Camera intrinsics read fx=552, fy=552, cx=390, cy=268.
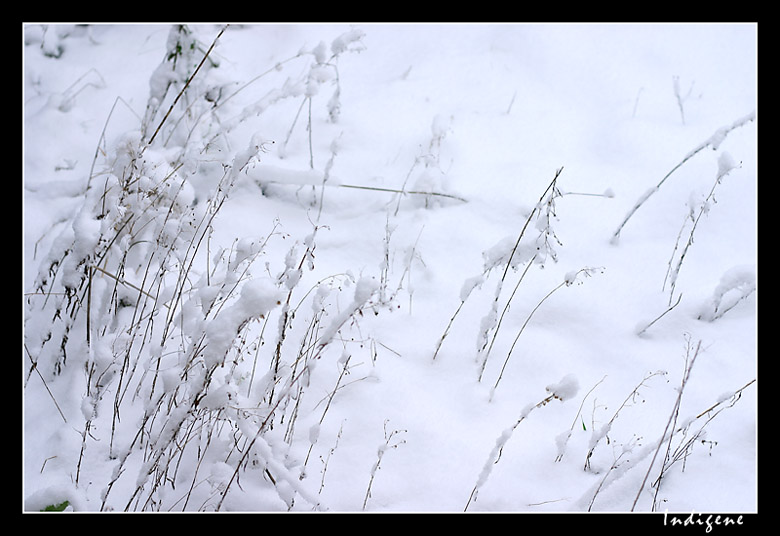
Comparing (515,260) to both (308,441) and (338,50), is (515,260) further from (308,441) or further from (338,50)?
(338,50)

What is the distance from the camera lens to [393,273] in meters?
2.00

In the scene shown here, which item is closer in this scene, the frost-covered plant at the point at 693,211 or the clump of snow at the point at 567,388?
the clump of snow at the point at 567,388

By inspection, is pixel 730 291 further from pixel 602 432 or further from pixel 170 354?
pixel 170 354

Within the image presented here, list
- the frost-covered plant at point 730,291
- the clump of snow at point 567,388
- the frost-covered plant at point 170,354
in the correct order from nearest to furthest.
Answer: the frost-covered plant at point 170,354 → the clump of snow at point 567,388 → the frost-covered plant at point 730,291

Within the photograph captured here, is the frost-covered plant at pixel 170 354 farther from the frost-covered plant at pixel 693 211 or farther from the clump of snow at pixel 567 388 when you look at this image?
the frost-covered plant at pixel 693 211

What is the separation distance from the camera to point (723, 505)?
1401 millimetres

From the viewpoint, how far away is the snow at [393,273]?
4.54ft

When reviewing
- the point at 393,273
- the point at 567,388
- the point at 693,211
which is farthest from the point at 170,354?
the point at 693,211

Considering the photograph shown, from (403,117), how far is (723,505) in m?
2.00

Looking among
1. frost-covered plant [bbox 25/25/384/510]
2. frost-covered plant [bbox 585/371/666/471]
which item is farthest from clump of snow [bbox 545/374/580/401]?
frost-covered plant [bbox 25/25/384/510]

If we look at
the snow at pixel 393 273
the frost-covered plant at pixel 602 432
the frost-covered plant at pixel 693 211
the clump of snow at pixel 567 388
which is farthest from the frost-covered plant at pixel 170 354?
the frost-covered plant at pixel 693 211

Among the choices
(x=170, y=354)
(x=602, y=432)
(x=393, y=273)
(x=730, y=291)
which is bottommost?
(x=602, y=432)

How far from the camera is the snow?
4.54 feet
